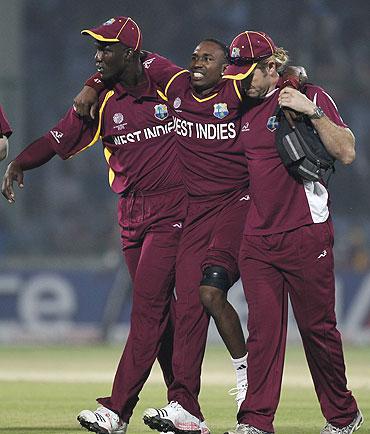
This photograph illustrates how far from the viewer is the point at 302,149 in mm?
7121

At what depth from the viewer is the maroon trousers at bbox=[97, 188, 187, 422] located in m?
7.72

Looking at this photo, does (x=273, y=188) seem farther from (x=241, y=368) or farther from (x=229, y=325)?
(x=241, y=368)

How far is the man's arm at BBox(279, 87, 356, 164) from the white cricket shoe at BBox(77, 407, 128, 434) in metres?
1.99

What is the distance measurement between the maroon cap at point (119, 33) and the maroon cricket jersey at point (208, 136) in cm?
32

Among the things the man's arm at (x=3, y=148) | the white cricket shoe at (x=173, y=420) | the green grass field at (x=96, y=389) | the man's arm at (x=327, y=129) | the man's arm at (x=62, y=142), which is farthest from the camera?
the green grass field at (x=96, y=389)

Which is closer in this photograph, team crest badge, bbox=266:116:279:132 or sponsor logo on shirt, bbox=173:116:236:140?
team crest badge, bbox=266:116:279:132

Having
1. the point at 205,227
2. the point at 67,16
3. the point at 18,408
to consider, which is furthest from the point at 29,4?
the point at 205,227

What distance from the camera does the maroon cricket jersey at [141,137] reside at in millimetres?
7918

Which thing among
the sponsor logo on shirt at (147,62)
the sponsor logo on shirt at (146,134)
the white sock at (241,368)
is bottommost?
the white sock at (241,368)

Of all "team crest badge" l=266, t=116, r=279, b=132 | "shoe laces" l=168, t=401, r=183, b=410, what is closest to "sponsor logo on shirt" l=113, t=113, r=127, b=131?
"team crest badge" l=266, t=116, r=279, b=132

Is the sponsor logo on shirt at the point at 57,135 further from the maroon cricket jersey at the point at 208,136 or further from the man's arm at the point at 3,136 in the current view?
the maroon cricket jersey at the point at 208,136

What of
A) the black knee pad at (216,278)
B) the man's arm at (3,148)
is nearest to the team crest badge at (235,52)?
the black knee pad at (216,278)

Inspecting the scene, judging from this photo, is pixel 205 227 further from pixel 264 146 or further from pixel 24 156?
pixel 24 156

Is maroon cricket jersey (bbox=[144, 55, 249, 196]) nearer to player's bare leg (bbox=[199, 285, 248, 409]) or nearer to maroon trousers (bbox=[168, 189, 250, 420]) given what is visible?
maroon trousers (bbox=[168, 189, 250, 420])
